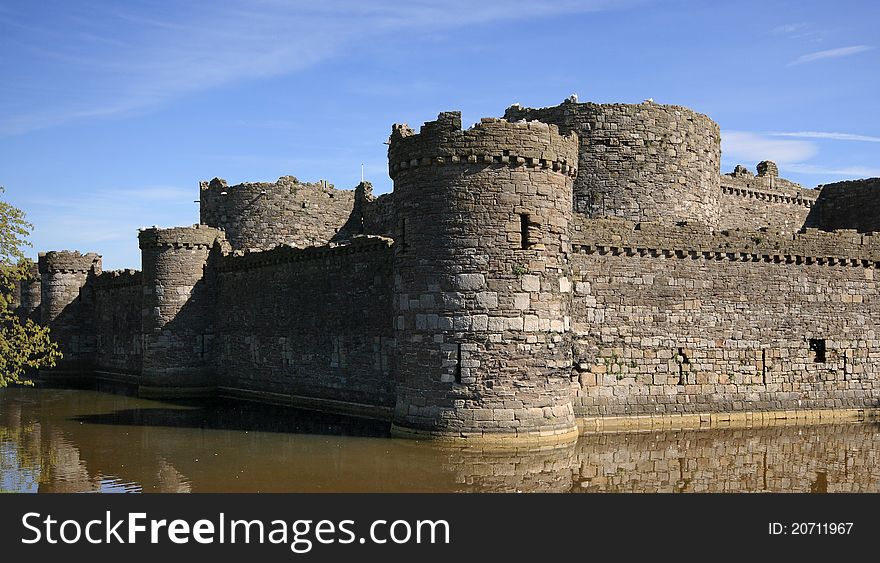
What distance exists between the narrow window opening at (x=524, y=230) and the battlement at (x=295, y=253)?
201 inches

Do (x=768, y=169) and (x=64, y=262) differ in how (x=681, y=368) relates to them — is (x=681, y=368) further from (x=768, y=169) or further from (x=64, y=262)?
(x=64, y=262)

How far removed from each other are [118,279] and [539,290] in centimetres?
2460

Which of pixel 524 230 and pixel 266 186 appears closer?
pixel 524 230

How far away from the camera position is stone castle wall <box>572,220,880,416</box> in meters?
21.4

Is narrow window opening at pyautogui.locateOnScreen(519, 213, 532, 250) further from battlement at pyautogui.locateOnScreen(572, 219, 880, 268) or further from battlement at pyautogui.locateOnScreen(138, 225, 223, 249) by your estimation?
battlement at pyautogui.locateOnScreen(138, 225, 223, 249)

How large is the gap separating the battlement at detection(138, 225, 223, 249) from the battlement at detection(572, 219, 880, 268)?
15606 mm

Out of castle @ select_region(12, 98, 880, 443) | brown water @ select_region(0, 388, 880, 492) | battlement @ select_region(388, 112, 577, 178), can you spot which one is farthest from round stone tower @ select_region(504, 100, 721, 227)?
brown water @ select_region(0, 388, 880, 492)

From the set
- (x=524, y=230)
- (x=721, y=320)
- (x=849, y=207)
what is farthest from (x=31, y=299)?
(x=849, y=207)

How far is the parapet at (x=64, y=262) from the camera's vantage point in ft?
128

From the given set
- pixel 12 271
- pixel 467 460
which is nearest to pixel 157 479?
pixel 12 271

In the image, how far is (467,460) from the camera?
16.9m

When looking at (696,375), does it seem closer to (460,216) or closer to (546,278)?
(546,278)

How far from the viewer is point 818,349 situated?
2369cm

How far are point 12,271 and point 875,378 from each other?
21.9 meters
